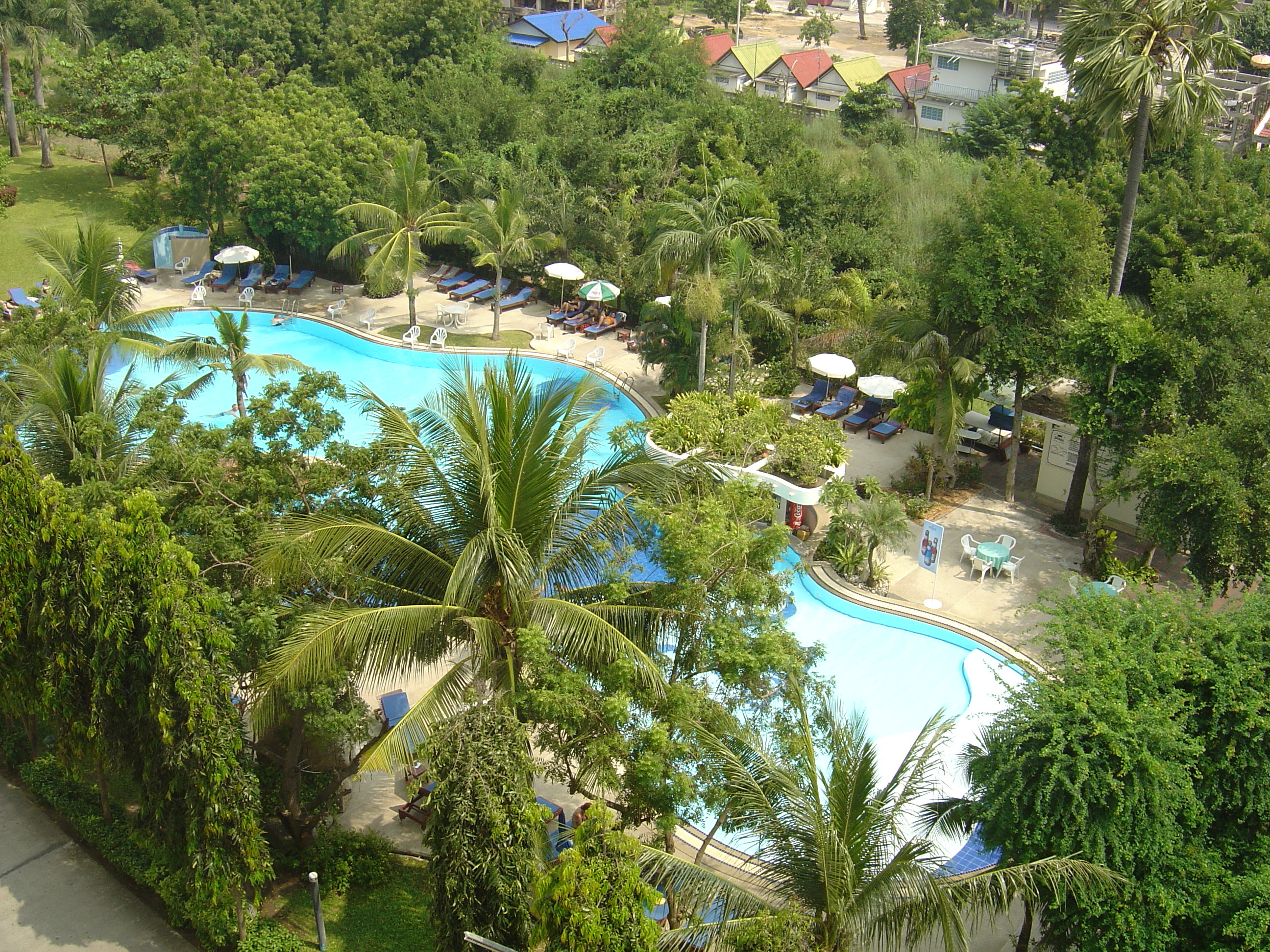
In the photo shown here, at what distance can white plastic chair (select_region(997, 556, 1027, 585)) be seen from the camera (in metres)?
20.0

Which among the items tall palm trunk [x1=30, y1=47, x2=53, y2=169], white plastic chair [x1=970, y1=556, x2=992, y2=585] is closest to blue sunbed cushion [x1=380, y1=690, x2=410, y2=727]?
white plastic chair [x1=970, y1=556, x2=992, y2=585]

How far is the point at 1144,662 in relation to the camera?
38.5 feet

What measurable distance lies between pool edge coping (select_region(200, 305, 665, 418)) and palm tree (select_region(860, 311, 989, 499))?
20.9ft

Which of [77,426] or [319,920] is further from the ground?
[77,426]

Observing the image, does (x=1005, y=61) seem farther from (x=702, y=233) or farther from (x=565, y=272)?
(x=702, y=233)

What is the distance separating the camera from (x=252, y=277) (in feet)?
110

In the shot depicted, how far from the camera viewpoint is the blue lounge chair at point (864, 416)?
25.5m

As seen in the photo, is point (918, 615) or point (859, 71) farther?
point (859, 71)

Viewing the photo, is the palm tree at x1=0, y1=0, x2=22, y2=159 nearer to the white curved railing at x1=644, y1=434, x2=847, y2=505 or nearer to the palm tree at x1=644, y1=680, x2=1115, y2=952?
the white curved railing at x1=644, y1=434, x2=847, y2=505

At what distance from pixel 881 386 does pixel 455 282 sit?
15016 millimetres

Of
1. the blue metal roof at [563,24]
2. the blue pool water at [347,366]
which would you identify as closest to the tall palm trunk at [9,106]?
the blue pool water at [347,366]

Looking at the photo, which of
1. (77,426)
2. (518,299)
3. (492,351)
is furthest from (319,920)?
(518,299)

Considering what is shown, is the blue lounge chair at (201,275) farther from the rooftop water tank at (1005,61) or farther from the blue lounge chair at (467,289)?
the rooftop water tank at (1005,61)

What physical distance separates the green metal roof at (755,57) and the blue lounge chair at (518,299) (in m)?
33.3
